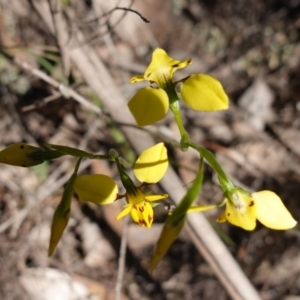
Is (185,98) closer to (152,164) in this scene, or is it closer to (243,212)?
(152,164)

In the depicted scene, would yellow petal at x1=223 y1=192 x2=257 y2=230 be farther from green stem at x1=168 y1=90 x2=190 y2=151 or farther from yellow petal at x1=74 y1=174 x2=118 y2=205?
yellow petal at x1=74 y1=174 x2=118 y2=205

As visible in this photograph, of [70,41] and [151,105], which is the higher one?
[70,41]

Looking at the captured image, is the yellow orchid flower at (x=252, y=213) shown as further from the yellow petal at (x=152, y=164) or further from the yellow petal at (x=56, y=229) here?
the yellow petal at (x=56, y=229)

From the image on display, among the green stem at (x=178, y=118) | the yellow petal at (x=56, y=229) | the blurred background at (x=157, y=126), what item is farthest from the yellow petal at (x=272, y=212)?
the blurred background at (x=157, y=126)

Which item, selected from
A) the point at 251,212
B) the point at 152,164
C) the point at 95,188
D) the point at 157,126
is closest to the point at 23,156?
the point at 95,188

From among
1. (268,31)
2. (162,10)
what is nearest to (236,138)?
(268,31)

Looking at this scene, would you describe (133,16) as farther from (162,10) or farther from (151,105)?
(151,105)
